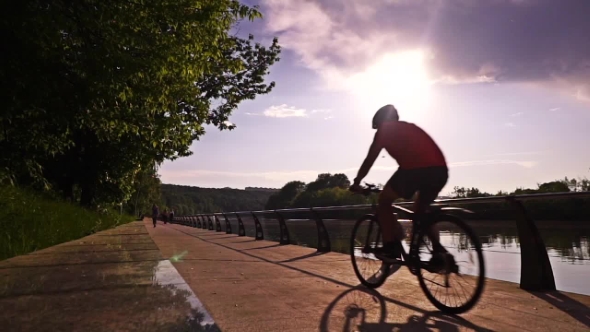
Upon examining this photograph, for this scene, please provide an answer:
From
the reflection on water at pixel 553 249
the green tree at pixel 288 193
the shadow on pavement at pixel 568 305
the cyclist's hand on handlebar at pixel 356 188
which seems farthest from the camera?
the green tree at pixel 288 193

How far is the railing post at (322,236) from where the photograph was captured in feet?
35.8

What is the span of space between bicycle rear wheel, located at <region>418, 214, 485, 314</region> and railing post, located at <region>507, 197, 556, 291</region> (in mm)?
1177

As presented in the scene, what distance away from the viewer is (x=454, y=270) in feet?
14.0

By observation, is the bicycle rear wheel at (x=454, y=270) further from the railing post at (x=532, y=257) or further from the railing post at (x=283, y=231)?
the railing post at (x=283, y=231)

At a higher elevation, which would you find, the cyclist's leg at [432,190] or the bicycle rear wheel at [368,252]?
the cyclist's leg at [432,190]

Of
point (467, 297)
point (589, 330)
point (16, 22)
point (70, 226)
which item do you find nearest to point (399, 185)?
point (467, 297)

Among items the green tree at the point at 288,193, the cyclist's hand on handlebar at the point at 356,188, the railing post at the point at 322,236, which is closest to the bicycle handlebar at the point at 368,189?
the cyclist's hand on handlebar at the point at 356,188

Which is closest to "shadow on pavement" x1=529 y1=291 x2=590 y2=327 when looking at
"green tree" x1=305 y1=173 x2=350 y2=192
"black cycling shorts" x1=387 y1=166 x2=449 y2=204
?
"black cycling shorts" x1=387 y1=166 x2=449 y2=204

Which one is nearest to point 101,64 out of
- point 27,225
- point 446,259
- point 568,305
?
point 27,225

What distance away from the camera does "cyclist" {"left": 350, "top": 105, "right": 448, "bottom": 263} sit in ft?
15.1

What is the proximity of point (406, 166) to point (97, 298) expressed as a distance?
3294mm

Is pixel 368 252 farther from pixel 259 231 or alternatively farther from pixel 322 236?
pixel 259 231

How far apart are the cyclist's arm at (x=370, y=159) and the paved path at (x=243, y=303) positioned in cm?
130

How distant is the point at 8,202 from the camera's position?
1005 centimetres
